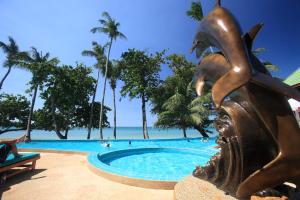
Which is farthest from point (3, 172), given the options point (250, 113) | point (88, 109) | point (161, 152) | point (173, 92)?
point (88, 109)

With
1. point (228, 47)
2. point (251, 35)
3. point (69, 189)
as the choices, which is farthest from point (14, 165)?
point (251, 35)

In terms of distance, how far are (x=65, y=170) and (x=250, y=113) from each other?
8.01 metres

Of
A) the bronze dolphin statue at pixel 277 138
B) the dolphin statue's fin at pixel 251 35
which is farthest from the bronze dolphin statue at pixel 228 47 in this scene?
the bronze dolphin statue at pixel 277 138

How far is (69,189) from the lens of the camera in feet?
18.8

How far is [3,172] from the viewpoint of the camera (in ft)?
21.3

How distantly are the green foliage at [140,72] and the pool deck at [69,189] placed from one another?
19.1m

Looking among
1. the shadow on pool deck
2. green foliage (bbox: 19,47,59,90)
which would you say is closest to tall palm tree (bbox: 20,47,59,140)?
green foliage (bbox: 19,47,59,90)

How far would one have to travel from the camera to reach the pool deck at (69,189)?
5.25 meters

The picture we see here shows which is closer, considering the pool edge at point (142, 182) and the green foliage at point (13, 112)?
the pool edge at point (142, 182)

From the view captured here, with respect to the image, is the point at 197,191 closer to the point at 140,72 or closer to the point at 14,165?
the point at 14,165

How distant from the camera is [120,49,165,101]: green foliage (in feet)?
85.8

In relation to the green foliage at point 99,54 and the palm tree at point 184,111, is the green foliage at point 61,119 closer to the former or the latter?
the green foliage at point 99,54

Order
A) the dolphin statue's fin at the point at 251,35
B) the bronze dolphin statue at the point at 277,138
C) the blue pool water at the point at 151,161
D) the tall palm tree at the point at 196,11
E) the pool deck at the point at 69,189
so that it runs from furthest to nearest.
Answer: the tall palm tree at the point at 196,11, the blue pool water at the point at 151,161, the pool deck at the point at 69,189, the dolphin statue's fin at the point at 251,35, the bronze dolphin statue at the point at 277,138

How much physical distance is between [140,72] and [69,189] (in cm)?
2198
